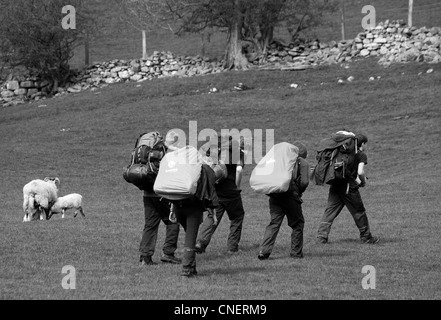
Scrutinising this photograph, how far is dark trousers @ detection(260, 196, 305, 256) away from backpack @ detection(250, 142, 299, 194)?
0.38 metres

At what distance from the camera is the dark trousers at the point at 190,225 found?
13.6m

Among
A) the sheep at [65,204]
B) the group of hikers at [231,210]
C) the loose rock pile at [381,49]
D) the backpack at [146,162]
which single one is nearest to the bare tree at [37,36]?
the loose rock pile at [381,49]

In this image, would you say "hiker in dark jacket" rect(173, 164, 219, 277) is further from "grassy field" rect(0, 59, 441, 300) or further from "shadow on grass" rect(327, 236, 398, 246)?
"shadow on grass" rect(327, 236, 398, 246)

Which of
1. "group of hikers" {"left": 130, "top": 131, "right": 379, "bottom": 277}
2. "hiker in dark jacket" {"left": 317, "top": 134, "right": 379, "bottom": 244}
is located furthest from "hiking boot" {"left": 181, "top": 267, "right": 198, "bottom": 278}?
"hiker in dark jacket" {"left": 317, "top": 134, "right": 379, "bottom": 244}

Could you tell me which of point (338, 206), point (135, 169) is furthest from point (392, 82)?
point (135, 169)

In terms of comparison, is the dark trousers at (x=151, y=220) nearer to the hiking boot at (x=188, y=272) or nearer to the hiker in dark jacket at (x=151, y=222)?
the hiker in dark jacket at (x=151, y=222)

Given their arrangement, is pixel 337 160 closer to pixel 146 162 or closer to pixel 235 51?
pixel 146 162

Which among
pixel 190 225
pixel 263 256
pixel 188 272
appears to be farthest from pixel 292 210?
pixel 188 272

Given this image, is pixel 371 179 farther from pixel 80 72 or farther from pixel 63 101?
pixel 80 72

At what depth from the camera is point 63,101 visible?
52500 mm

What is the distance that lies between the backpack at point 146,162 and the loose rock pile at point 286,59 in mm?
35504

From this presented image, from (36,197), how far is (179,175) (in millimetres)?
10135

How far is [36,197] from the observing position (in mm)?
22672
